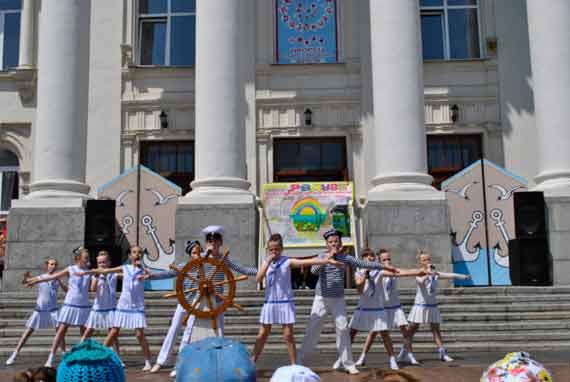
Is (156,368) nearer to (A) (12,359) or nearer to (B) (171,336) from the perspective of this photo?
(B) (171,336)

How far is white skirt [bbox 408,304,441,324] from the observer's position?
38.1 feet

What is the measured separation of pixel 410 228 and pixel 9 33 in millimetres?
14927

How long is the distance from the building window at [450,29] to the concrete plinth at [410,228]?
7.78 metres

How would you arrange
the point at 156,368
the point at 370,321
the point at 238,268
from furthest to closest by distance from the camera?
the point at 370,321
the point at 156,368
the point at 238,268

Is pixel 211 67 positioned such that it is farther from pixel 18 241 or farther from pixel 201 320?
pixel 201 320

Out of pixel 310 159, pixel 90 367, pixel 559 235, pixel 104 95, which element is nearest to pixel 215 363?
pixel 90 367

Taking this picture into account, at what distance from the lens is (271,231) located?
68.0ft

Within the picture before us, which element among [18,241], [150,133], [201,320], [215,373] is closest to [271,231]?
[150,133]

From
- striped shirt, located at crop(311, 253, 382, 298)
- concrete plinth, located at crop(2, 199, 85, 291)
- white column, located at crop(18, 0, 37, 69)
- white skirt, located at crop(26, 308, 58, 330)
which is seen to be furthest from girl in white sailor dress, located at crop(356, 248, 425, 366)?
white column, located at crop(18, 0, 37, 69)

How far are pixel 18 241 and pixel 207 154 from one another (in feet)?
15.9

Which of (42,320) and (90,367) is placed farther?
(42,320)

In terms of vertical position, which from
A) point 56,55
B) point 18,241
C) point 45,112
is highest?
point 56,55

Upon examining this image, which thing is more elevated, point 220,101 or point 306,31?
point 306,31

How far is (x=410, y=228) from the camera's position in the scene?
1694 centimetres
